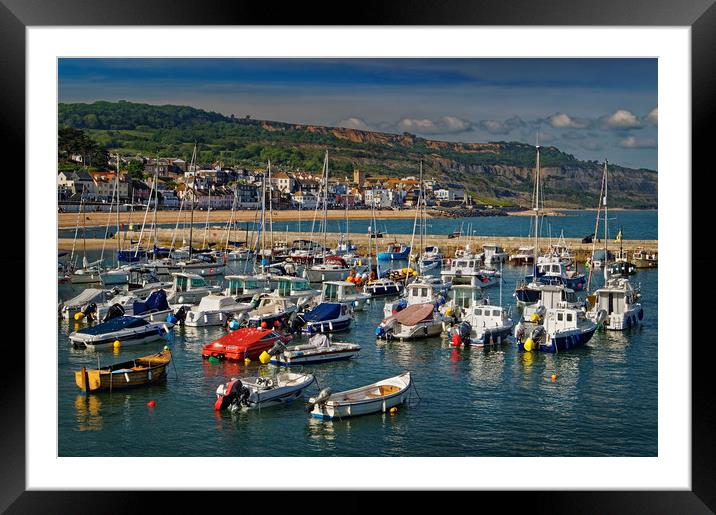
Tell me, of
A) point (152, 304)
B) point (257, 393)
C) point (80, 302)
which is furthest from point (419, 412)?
point (80, 302)

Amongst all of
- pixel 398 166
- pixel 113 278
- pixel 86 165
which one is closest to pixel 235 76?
pixel 86 165

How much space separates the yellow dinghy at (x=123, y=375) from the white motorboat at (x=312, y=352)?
2.18 m

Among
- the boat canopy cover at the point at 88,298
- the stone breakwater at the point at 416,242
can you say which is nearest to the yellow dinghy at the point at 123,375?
the boat canopy cover at the point at 88,298

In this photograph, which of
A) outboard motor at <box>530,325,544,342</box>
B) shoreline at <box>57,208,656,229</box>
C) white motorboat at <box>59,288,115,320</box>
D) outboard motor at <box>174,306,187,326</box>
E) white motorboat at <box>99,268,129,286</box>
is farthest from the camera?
shoreline at <box>57,208,656,229</box>

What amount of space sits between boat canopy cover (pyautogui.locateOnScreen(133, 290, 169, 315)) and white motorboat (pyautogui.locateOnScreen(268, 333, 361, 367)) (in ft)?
14.9

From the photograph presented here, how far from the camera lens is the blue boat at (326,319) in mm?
A: 17406

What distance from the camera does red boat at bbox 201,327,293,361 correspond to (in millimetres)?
14547

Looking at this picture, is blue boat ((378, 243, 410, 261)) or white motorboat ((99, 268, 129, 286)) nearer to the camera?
white motorboat ((99, 268, 129, 286))

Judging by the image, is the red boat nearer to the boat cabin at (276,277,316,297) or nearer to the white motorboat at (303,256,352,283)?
the boat cabin at (276,277,316,297)

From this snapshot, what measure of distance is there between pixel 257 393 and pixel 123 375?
7.94 feet

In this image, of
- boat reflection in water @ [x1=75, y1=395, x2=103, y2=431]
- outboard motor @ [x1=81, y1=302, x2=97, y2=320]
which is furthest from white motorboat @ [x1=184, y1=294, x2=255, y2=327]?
boat reflection in water @ [x1=75, y1=395, x2=103, y2=431]
